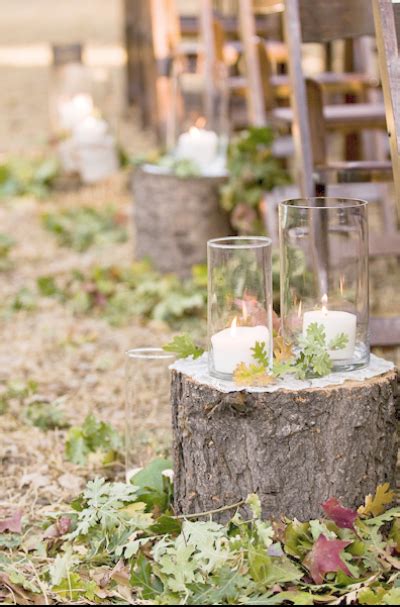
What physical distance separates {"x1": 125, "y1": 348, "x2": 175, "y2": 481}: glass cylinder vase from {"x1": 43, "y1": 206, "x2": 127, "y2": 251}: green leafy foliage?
2.92 m

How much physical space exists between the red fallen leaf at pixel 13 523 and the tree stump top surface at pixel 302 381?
1.65 ft

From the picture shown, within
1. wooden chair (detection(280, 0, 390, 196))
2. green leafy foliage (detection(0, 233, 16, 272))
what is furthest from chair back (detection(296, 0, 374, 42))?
green leafy foliage (detection(0, 233, 16, 272))

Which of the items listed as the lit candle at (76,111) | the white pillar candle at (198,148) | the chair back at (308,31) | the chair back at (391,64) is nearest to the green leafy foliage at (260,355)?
the chair back at (391,64)

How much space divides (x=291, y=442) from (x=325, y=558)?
0.25 m

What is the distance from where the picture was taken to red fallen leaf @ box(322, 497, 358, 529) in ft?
7.17

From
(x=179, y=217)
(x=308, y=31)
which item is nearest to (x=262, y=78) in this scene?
(x=179, y=217)

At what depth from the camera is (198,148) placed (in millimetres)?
4914

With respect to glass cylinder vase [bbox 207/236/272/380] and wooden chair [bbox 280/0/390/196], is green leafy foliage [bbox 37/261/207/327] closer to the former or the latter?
wooden chair [bbox 280/0/390/196]

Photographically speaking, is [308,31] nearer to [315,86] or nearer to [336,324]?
[315,86]

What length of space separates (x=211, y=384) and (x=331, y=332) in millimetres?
293

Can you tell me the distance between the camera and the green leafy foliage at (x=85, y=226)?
5.94m

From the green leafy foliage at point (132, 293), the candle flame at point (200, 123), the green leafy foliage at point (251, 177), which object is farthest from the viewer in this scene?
the candle flame at point (200, 123)

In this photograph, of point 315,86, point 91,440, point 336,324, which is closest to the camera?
point 336,324

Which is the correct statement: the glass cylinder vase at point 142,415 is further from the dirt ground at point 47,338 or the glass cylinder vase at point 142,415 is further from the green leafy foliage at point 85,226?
the green leafy foliage at point 85,226
